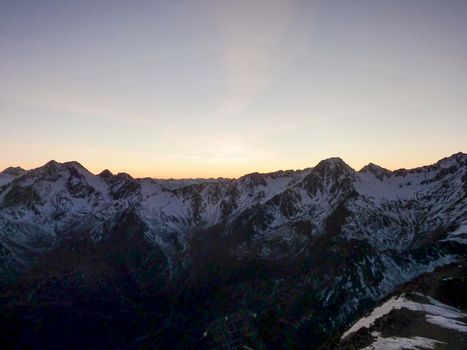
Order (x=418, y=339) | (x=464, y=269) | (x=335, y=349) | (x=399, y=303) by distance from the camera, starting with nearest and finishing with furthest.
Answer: (x=418, y=339) < (x=335, y=349) < (x=399, y=303) < (x=464, y=269)

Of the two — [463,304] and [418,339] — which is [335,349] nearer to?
[418,339]

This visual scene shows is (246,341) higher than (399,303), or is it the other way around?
(399,303)

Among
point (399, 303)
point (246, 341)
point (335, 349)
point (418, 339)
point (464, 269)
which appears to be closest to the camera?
point (418, 339)

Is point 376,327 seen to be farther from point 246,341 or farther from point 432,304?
point 246,341

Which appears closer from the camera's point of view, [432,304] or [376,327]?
[376,327]

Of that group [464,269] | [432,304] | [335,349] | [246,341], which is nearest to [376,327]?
[335,349]

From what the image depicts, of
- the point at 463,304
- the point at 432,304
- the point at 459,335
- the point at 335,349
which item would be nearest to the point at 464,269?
the point at 463,304

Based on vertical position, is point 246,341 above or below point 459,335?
below

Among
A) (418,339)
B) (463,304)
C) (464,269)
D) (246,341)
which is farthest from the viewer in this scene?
(246,341)

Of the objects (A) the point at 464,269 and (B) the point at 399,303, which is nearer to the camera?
(B) the point at 399,303
